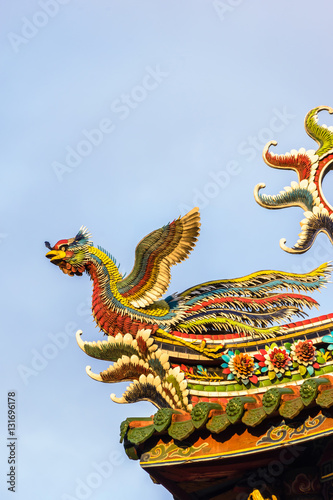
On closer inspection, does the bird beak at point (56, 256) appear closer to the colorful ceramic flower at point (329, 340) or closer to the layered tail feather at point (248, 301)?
the layered tail feather at point (248, 301)

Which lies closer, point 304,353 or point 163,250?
point 304,353

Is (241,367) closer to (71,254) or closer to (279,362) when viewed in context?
(279,362)

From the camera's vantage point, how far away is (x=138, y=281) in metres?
16.0

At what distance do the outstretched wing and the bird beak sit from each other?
5.03ft

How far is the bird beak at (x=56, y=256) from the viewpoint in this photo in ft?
55.0

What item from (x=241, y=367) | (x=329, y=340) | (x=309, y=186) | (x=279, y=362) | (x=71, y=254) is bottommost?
(x=329, y=340)

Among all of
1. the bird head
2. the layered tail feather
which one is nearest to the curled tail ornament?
the layered tail feather

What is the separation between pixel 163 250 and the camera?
16.0 meters

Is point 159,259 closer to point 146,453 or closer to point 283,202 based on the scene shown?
point 283,202

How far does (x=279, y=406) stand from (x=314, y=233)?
4949 mm

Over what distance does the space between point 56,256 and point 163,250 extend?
2.30 metres

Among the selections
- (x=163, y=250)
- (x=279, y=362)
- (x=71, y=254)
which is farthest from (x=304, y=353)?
(x=71, y=254)

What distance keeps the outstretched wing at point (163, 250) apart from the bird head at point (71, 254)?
3.90 ft

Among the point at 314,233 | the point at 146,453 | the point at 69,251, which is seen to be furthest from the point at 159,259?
the point at 146,453
